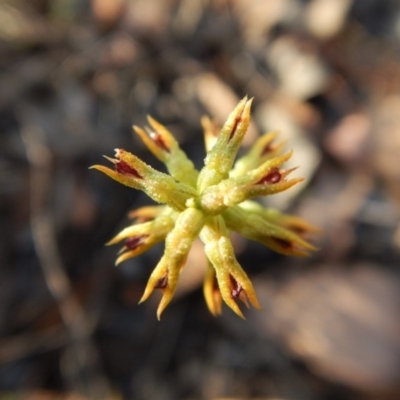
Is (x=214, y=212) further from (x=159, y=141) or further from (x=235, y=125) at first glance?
(x=159, y=141)

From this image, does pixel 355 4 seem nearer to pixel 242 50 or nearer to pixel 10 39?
pixel 242 50

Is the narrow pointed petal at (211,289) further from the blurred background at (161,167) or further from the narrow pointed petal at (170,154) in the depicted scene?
the blurred background at (161,167)

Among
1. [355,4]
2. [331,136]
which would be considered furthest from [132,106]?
[355,4]

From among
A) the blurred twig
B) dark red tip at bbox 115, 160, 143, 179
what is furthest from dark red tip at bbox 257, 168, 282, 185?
the blurred twig

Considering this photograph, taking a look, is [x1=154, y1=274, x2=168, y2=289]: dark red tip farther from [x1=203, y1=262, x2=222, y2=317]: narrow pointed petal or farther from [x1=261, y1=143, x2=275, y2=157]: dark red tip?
[x1=261, y1=143, x2=275, y2=157]: dark red tip

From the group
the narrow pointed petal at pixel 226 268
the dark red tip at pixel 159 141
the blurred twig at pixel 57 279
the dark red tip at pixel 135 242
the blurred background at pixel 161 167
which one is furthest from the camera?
the blurred twig at pixel 57 279

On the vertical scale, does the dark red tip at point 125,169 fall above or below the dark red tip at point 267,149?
above

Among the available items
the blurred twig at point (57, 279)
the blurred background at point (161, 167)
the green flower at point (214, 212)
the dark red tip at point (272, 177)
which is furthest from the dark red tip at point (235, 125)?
the blurred twig at point (57, 279)
